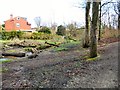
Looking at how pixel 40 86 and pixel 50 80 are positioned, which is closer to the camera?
pixel 40 86

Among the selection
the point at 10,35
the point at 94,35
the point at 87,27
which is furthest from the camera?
the point at 10,35

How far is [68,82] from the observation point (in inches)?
218

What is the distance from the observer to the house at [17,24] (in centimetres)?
5475

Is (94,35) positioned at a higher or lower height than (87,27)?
lower

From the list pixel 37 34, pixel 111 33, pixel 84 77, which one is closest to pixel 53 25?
pixel 37 34

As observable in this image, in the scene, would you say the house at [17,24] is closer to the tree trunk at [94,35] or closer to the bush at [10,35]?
the bush at [10,35]

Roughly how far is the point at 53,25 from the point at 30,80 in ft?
153

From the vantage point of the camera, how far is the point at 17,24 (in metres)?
55.8

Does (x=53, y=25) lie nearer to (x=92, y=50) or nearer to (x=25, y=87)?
(x=92, y=50)

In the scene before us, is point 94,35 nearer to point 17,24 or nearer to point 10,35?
point 10,35

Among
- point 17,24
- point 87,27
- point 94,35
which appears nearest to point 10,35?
point 17,24

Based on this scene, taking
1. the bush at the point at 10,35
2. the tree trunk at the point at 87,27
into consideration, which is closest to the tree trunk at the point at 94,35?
the tree trunk at the point at 87,27

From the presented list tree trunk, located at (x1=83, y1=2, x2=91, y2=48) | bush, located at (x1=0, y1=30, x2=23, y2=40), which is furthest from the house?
tree trunk, located at (x1=83, y1=2, x2=91, y2=48)

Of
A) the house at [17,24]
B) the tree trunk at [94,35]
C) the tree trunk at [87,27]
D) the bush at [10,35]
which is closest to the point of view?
the tree trunk at [94,35]
